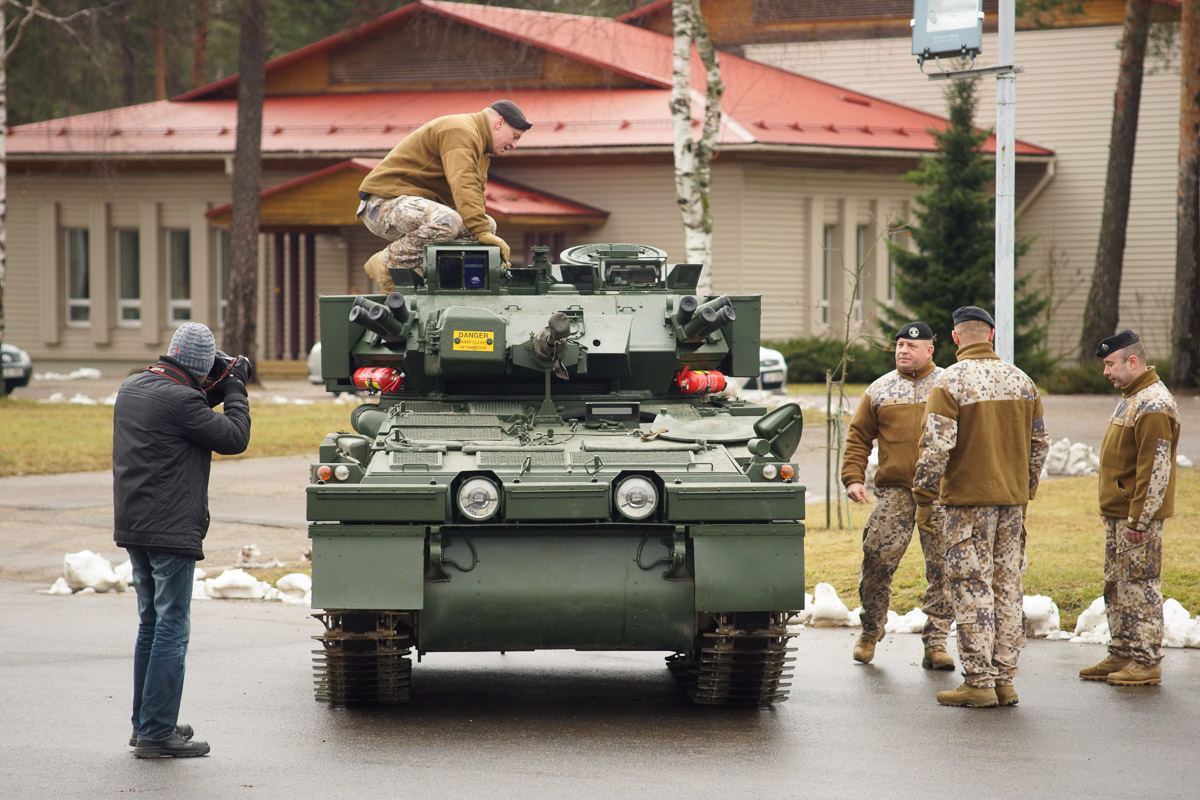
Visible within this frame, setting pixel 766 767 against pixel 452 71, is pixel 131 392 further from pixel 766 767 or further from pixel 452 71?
pixel 452 71

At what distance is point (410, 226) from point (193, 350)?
3028mm

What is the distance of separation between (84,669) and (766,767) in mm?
4080

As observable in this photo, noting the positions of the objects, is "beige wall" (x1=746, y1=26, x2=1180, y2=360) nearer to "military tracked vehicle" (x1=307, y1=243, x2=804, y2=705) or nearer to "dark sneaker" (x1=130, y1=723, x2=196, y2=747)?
"military tracked vehicle" (x1=307, y1=243, x2=804, y2=705)

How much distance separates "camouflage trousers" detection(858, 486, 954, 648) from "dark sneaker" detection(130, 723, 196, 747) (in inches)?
148

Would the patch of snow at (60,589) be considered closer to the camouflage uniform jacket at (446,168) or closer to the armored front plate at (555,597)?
the camouflage uniform jacket at (446,168)

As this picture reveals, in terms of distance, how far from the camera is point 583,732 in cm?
739

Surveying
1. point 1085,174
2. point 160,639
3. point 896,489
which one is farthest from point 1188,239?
point 160,639

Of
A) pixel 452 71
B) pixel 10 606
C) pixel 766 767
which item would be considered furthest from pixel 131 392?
pixel 452 71

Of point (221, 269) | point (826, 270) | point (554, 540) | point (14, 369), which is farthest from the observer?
point (221, 269)

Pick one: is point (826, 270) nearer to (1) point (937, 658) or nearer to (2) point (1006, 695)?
(1) point (937, 658)

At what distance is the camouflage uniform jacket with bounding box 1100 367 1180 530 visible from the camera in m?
8.29

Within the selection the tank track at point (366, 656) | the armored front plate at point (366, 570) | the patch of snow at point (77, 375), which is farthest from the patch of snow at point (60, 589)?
the patch of snow at point (77, 375)

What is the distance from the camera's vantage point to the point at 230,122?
109 feet

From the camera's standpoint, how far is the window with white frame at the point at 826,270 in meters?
31.0
